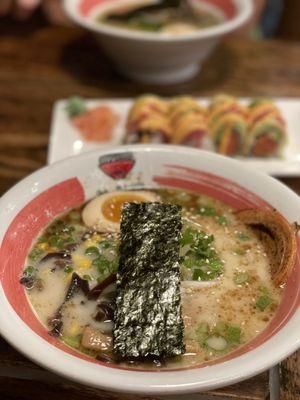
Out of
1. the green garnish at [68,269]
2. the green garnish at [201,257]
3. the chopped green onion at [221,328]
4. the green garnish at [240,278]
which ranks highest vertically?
the green garnish at [201,257]

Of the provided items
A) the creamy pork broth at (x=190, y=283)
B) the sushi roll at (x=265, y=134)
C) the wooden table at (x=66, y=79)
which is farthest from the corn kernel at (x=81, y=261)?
the sushi roll at (x=265, y=134)

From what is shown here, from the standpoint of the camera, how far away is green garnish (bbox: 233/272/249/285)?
4.17 ft

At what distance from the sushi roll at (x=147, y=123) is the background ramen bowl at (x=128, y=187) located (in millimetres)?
536

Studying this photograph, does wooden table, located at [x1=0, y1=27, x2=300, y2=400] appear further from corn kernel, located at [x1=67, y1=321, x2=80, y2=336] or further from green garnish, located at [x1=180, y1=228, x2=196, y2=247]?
corn kernel, located at [x1=67, y1=321, x2=80, y2=336]

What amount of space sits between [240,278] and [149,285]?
0.23 m

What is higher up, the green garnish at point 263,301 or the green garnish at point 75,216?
the green garnish at point 263,301

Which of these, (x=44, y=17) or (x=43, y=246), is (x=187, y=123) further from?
(x=44, y=17)

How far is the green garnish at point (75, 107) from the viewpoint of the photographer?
7.24 feet

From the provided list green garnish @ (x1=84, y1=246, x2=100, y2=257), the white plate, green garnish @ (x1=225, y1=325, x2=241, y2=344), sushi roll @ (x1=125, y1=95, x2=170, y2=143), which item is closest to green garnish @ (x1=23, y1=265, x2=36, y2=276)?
green garnish @ (x1=84, y1=246, x2=100, y2=257)

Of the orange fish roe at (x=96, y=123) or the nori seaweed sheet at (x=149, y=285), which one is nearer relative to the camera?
the nori seaweed sheet at (x=149, y=285)

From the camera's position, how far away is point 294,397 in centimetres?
121

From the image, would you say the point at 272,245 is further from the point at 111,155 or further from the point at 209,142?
the point at 209,142

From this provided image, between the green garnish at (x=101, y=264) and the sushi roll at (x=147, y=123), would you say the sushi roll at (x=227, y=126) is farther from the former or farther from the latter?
the green garnish at (x=101, y=264)

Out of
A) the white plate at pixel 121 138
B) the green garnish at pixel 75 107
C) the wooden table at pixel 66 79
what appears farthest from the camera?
the green garnish at pixel 75 107
